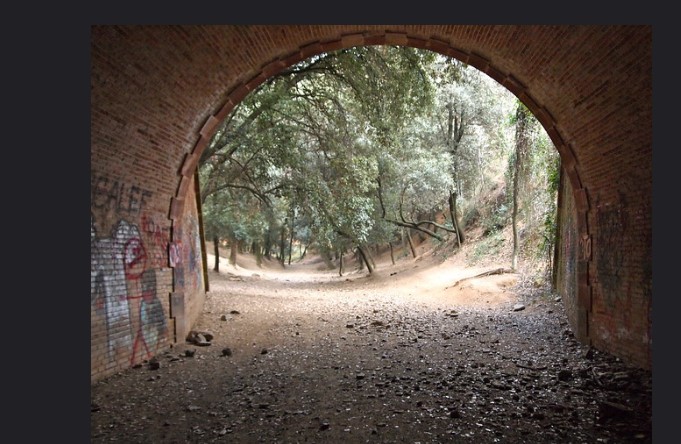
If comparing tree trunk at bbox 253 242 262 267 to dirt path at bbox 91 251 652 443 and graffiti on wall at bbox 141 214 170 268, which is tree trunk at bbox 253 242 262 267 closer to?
dirt path at bbox 91 251 652 443

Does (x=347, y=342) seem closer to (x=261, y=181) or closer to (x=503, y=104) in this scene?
(x=261, y=181)

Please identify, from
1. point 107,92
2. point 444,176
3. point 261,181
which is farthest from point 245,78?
point 444,176

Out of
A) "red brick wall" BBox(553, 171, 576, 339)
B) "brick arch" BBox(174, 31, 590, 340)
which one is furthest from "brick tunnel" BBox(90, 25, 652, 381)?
"red brick wall" BBox(553, 171, 576, 339)

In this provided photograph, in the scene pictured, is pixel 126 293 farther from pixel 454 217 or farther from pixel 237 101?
pixel 454 217

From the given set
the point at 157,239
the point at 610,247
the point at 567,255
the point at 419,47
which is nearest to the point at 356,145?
the point at 419,47

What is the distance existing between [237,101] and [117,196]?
2946 millimetres

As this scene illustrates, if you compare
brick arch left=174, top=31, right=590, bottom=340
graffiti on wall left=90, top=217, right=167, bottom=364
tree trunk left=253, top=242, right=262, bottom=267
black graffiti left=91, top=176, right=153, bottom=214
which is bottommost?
tree trunk left=253, top=242, right=262, bottom=267

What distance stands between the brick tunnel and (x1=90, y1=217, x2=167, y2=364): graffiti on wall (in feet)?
0.08

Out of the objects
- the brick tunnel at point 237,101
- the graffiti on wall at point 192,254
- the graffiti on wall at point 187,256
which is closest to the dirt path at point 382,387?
the brick tunnel at point 237,101

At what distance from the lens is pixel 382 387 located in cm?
556

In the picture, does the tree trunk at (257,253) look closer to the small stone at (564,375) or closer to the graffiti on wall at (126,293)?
the graffiti on wall at (126,293)

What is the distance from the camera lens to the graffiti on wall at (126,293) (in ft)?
18.9

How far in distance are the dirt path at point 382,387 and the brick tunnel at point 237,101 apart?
0.81m

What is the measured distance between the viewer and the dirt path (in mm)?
4312
